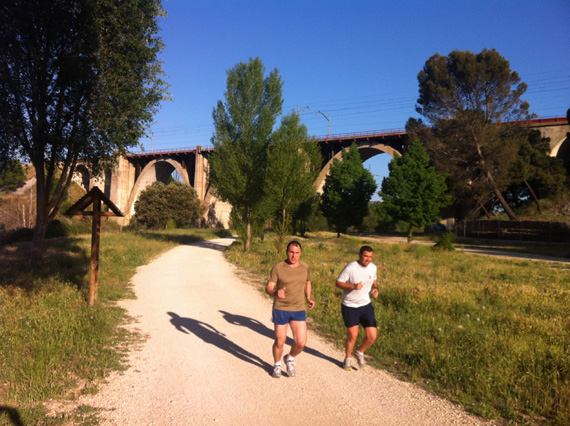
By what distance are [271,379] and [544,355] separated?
13.7ft

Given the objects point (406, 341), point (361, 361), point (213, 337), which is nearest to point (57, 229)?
point (213, 337)

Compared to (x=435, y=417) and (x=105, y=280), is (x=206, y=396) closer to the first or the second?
(x=435, y=417)

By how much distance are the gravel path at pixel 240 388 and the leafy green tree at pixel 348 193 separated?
34.7 metres

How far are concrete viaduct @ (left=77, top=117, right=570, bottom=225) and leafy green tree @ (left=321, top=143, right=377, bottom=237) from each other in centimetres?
915

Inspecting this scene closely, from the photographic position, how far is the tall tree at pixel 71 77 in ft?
35.2

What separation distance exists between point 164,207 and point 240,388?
56.7 m

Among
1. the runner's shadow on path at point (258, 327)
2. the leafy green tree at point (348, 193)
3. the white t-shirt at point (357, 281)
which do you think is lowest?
the runner's shadow on path at point (258, 327)

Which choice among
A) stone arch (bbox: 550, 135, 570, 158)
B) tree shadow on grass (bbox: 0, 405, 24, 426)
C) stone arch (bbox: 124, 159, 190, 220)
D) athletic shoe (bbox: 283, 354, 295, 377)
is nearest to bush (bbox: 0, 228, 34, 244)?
tree shadow on grass (bbox: 0, 405, 24, 426)

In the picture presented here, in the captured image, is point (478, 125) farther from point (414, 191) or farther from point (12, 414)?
point (12, 414)

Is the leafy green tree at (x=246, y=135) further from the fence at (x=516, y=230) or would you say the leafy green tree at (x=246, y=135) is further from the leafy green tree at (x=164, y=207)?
the leafy green tree at (x=164, y=207)

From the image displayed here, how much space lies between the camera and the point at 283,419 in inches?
172

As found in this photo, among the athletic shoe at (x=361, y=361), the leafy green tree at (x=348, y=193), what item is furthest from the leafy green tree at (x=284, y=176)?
the leafy green tree at (x=348, y=193)

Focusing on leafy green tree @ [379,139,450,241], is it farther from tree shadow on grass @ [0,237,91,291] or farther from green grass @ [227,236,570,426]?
tree shadow on grass @ [0,237,91,291]

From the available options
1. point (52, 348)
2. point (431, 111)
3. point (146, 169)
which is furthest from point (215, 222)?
point (52, 348)
